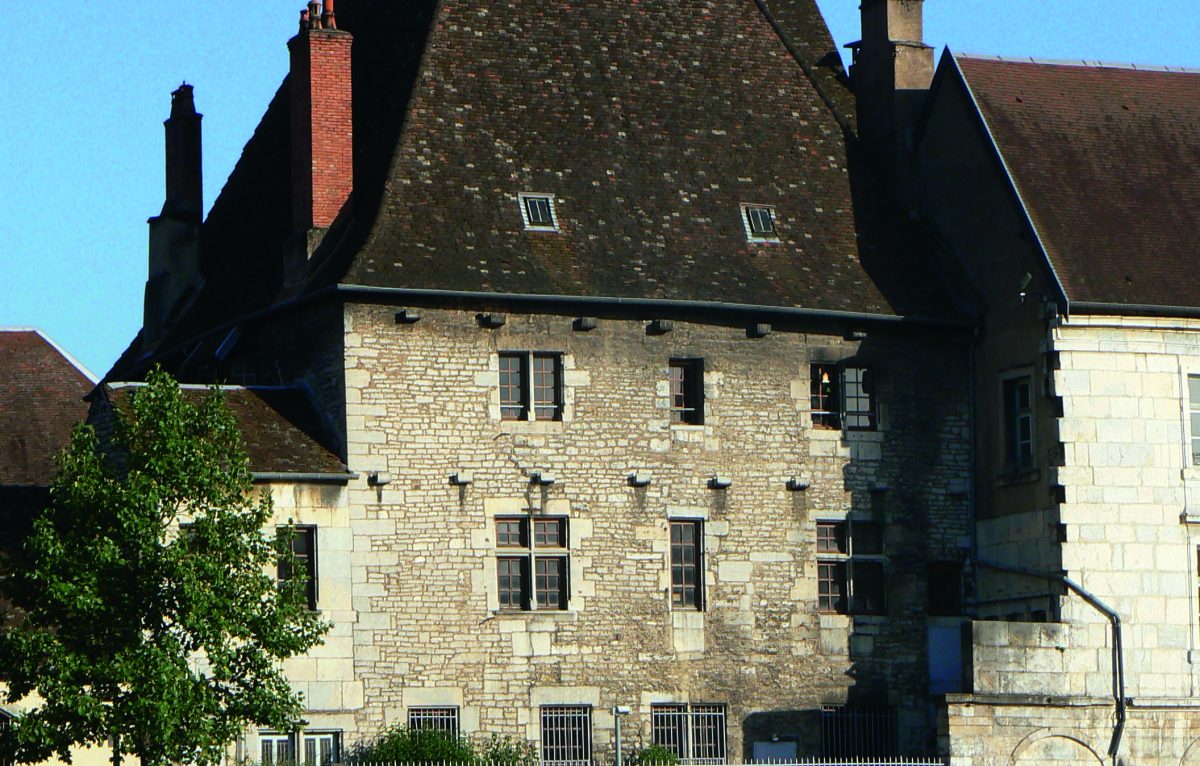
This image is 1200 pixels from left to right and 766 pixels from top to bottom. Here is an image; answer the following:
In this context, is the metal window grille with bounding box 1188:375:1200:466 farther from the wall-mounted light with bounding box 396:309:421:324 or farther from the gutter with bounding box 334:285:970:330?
the wall-mounted light with bounding box 396:309:421:324

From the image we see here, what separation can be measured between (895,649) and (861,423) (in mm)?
3170

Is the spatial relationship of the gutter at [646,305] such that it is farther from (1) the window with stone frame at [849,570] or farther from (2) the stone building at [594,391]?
(1) the window with stone frame at [849,570]

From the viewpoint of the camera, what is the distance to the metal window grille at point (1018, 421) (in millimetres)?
34812

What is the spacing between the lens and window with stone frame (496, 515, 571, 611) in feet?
109

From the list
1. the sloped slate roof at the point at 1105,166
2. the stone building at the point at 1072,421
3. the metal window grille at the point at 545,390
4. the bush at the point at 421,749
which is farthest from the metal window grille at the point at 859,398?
the bush at the point at 421,749

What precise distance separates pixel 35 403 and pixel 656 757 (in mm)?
16664

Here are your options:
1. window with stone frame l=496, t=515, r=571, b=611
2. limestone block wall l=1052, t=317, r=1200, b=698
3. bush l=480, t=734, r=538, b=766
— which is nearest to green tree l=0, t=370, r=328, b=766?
bush l=480, t=734, r=538, b=766

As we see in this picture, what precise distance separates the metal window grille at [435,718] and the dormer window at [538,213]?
21.8 ft

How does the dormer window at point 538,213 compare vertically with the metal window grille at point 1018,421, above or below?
above

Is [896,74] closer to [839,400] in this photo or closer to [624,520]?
[839,400]

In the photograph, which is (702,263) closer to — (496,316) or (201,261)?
(496,316)

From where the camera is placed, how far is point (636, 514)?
33969 mm

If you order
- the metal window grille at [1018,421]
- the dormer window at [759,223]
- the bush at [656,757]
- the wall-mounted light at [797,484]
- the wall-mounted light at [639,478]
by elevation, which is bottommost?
the bush at [656,757]

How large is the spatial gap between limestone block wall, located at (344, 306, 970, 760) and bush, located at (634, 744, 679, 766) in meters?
0.51
